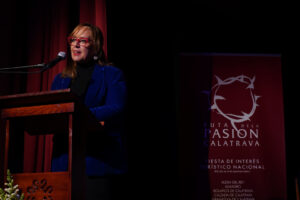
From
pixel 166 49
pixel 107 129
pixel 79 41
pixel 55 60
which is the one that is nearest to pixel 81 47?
pixel 79 41

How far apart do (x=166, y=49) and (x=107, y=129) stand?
1863 mm

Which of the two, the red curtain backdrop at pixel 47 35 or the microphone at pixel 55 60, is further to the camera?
the red curtain backdrop at pixel 47 35

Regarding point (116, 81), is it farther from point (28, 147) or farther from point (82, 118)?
point (28, 147)

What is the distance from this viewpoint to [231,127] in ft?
11.2

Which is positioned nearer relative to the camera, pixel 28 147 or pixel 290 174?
pixel 28 147

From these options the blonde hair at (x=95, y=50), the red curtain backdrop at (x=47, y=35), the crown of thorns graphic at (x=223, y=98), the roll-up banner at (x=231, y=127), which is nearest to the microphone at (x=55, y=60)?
the blonde hair at (x=95, y=50)

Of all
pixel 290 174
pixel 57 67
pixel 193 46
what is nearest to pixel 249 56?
pixel 193 46

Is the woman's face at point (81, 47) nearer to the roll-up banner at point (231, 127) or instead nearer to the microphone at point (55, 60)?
the microphone at point (55, 60)

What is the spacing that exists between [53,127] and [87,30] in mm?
707

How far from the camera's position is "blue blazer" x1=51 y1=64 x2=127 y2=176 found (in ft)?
5.98

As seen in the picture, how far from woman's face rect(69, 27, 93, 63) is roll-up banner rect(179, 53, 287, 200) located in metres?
1.46

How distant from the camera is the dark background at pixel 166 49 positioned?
324 centimetres

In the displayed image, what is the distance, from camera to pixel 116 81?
2.03 metres

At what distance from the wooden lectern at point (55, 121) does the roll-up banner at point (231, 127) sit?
1.90 metres
